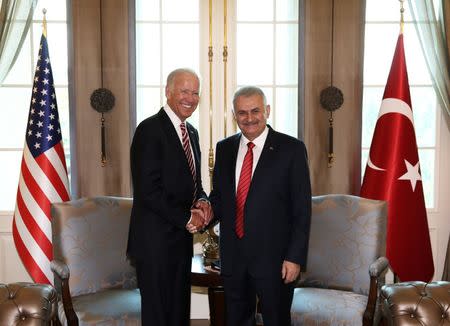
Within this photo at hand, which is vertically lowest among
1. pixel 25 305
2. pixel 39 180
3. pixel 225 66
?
pixel 25 305

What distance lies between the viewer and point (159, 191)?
2633 millimetres

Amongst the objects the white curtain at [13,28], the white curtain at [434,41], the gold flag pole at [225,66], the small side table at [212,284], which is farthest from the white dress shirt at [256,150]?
the white curtain at [13,28]

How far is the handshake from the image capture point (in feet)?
8.77

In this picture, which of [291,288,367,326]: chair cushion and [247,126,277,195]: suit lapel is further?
[291,288,367,326]: chair cushion

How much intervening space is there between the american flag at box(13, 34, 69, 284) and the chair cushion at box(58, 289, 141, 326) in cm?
61

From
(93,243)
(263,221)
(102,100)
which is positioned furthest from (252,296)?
(102,100)

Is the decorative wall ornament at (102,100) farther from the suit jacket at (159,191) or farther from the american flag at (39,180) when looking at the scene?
the suit jacket at (159,191)

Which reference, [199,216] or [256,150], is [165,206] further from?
[256,150]

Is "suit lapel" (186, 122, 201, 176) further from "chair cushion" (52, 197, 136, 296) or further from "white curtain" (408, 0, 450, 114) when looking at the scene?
"white curtain" (408, 0, 450, 114)

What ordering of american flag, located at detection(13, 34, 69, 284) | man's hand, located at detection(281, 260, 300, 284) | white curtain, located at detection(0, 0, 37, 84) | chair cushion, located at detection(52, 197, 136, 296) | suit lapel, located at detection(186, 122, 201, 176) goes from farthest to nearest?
white curtain, located at detection(0, 0, 37, 84) < american flag, located at detection(13, 34, 69, 284) < chair cushion, located at detection(52, 197, 136, 296) < suit lapel, located at detection(186, 122, 201, 176) < man's hand, located at detection(281, 260, 300, 284)

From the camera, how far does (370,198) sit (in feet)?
11.9

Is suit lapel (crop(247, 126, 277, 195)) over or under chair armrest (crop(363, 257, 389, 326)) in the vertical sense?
over

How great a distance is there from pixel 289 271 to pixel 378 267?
70 centimetres

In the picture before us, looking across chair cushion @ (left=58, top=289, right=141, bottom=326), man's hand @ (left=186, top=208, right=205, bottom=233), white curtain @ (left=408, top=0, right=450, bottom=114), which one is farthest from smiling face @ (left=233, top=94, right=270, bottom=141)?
white curtain @ (left=408, top=0, right=450, bottom=114)
